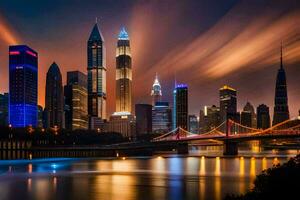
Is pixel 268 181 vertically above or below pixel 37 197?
above

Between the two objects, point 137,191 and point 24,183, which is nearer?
point 137,191

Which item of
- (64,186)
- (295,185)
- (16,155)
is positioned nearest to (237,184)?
(64,186)

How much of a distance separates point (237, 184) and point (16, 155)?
86023mm

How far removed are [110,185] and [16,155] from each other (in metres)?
79.6

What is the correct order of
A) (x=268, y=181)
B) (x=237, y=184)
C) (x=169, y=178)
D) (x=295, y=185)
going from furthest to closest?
(x=169, y=178)
(x=237, y=184)
(x=268, y=181)
(x=295, y=185)

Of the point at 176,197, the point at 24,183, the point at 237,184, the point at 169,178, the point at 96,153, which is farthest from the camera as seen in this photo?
the point at 96,153

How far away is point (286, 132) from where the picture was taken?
395 feet

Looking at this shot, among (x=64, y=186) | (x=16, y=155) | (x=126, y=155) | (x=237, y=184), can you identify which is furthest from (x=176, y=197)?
(x=126, y=155)

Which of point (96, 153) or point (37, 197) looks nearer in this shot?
point (37, 197)

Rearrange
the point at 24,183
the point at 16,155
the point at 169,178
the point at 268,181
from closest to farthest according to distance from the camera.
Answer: the point at 268,181
the point at 24,183
the point at 169,178
the point at 16,155

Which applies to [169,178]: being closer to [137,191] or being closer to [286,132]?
[137,191]

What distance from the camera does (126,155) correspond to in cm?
14700

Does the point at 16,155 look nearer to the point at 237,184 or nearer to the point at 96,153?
the point at 96,153

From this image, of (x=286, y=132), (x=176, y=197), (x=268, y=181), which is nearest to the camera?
(x=268, y=181)
